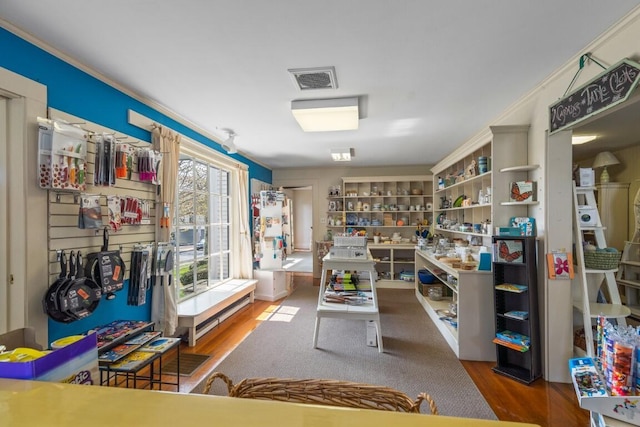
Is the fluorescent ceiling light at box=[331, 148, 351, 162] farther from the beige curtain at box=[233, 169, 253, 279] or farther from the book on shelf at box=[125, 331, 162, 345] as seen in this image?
the book on shelf at box=[125, 331, 162, 345]

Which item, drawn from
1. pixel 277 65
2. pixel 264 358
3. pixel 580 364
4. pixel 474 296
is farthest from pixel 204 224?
pixel 580 364

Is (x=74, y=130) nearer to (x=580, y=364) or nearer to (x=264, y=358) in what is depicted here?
(x=264, y=358)

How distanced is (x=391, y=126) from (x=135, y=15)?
278 cm

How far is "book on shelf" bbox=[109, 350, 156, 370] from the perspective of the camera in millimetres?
1779

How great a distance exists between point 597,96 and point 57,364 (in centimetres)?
297

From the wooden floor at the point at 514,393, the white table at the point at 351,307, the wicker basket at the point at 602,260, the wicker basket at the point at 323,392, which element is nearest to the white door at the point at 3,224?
the wooden floor at the point at 514,393

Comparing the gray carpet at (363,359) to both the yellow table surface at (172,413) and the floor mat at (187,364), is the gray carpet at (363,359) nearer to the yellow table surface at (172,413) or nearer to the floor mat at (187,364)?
the floor mat at (187,364)

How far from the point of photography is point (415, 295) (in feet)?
16.7

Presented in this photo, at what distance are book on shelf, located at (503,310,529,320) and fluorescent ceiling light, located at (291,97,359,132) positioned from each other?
2.33m

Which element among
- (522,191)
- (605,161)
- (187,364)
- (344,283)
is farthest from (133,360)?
(605,161)

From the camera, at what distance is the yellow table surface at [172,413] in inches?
22.1

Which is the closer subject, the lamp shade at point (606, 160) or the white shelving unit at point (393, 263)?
the lamp shade at point (606, 160)

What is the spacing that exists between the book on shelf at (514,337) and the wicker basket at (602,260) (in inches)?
32.3

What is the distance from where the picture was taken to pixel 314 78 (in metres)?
2.35
